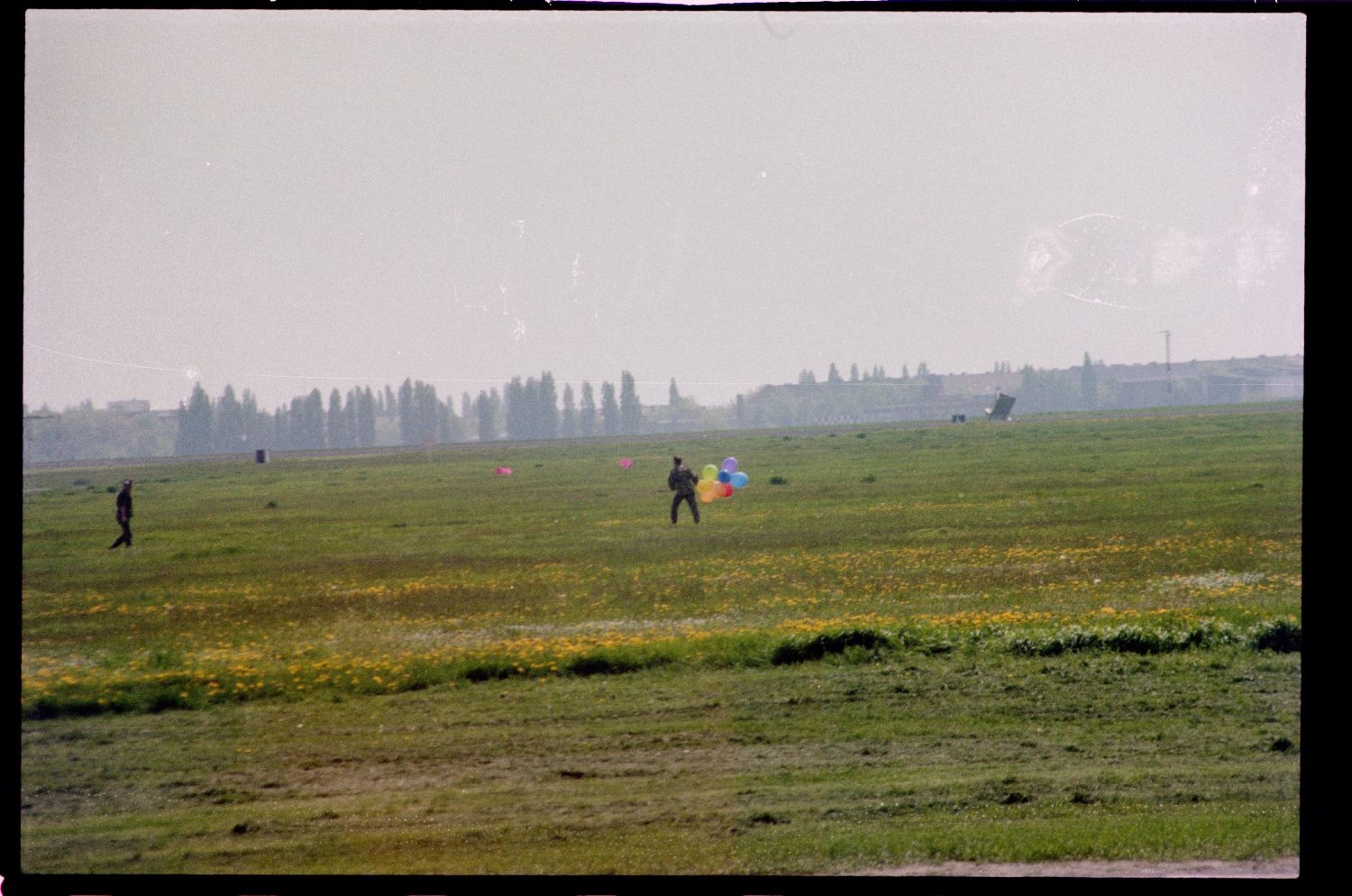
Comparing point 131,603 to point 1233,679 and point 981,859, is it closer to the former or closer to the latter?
point 981,859

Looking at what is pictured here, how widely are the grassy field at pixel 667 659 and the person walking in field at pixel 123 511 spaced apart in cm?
13

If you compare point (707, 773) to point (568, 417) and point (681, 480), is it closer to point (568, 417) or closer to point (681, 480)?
point (681, 480)

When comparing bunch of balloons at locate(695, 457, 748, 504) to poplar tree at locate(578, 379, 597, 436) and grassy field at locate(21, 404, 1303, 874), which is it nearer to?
grassy field at locate(21, 404, 1303, 874)

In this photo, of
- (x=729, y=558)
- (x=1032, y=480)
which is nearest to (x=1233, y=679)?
(x=1032, y=480)

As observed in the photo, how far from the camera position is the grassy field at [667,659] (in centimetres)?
578

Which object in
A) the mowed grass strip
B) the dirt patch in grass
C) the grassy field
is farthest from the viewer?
the grassy field

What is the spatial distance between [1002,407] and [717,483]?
2131 mm

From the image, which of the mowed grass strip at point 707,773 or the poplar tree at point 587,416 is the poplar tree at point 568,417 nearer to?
the poplar tree at point 587,416

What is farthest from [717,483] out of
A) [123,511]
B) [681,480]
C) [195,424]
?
[123,511]

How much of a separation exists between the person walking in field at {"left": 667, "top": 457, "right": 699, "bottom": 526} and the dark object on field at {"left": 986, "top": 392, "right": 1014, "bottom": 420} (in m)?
2.24

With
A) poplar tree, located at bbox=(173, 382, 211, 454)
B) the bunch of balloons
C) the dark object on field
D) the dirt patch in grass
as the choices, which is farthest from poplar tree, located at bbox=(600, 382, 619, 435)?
the dirt patch in grass

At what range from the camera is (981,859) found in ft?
17.5

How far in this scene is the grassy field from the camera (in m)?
5.78

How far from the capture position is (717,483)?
7066 millimetres
